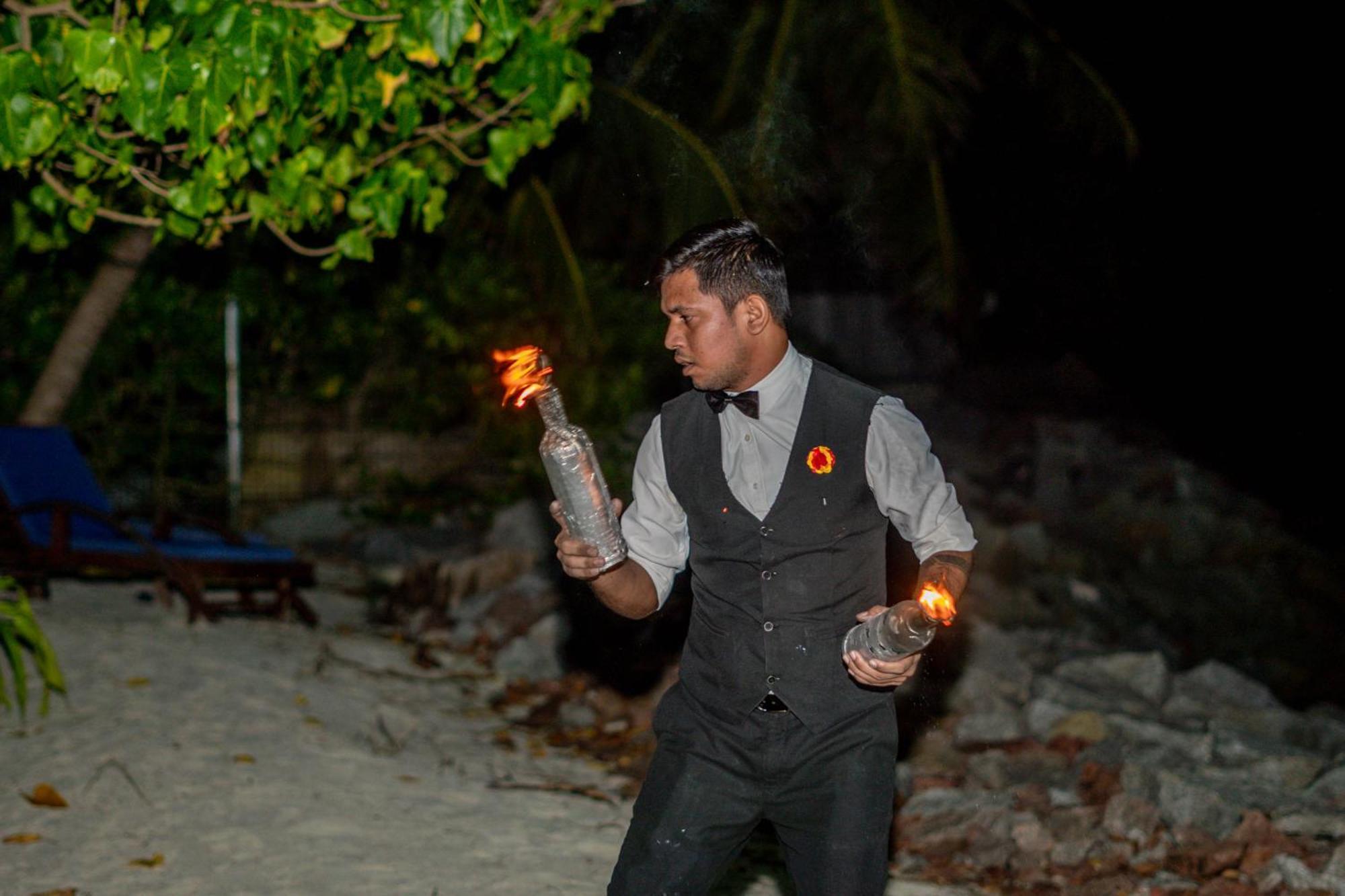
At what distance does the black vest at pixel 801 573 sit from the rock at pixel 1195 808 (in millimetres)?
3068

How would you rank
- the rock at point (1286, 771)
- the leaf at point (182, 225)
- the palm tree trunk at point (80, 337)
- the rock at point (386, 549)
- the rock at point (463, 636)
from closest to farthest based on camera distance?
1. the leaf at point (182, 225)
2. the rock at point (1286, 771)
3. the rock at point (463, 636)
4. the palm tree trunk at point (80, 337)
5. the rock at point (386, 549)

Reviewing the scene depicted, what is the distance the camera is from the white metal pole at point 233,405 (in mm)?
11648

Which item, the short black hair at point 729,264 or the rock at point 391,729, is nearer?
the short black hair at point 729,264

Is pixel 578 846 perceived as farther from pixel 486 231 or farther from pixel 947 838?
pixel 486 231

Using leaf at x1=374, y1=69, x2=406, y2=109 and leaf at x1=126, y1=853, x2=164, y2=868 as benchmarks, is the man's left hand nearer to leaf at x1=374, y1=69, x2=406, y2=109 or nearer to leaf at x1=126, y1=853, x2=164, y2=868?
leaf at x1=374, y1=69, x2=406, y2=109

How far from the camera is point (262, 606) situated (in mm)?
8477

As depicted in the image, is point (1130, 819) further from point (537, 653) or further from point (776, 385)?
point (537, 653)

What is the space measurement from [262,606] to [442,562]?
1.85 metres

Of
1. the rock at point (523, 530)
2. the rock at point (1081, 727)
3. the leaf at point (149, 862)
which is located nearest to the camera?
the leaf at point (149, 862)

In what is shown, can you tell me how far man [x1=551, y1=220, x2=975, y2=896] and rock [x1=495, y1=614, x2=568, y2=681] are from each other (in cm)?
506

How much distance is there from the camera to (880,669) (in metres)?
2.81

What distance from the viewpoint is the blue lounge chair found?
7.71 m

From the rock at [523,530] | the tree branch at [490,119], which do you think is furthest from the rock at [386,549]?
the tree branch at [490,119]

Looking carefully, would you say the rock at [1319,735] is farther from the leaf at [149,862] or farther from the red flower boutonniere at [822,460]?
the leaf at [149,862]
